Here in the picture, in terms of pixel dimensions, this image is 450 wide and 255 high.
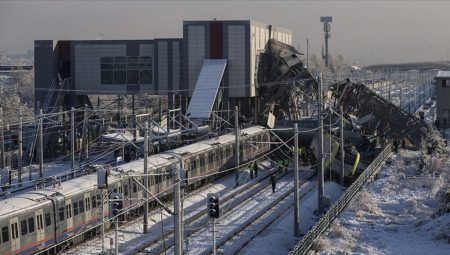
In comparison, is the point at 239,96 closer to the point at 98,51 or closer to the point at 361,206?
the point at 98,51

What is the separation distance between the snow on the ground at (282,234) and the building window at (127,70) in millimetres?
30204

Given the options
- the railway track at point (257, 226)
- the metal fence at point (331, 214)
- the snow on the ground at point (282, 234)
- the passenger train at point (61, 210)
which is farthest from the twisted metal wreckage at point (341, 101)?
the passenger train at point (61, 210)

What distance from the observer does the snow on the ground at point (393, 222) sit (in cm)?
2372

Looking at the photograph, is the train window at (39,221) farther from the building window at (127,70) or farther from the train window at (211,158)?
the building window at (127,70)

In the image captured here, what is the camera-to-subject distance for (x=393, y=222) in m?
28.4

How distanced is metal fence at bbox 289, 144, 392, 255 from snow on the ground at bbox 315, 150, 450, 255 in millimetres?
277

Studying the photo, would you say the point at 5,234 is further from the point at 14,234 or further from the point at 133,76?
the point at 133,76

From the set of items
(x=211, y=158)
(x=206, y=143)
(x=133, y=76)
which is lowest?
(x=211, y=158)

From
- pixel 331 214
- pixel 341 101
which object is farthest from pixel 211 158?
pixel 341 101

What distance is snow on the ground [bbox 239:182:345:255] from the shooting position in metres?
25.4

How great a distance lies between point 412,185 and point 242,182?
10.2 meters

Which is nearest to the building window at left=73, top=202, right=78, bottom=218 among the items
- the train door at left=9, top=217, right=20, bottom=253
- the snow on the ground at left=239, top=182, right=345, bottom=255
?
the train door at left=9, top=217, right=20, bottom=253

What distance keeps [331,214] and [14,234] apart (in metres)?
12.5

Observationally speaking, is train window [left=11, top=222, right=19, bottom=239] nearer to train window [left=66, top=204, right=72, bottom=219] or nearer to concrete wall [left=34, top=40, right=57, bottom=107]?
train window [left=66, top=204, right=72, bottom=219]
